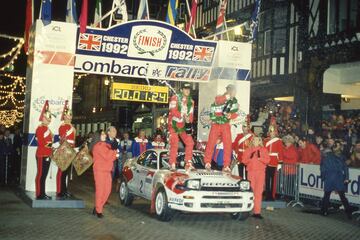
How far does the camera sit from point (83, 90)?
58125 millimetres

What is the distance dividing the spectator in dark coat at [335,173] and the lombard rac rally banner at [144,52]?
5.35 m

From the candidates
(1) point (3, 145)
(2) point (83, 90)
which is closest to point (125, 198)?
(1) point (3, 145)

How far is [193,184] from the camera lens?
34.5 ft

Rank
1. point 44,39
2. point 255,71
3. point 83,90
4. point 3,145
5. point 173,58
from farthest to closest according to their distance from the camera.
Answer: point 83,90 < point 255,71 < point 3,145 < point 173,58 < point 44,39

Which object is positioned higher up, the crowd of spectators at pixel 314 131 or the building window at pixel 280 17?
the building window at pixel 280 17

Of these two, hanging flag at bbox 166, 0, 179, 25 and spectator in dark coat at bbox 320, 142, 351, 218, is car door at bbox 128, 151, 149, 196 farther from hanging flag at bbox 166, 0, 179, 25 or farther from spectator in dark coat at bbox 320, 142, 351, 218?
hanging flag at bbox 166, 0, 179, 25

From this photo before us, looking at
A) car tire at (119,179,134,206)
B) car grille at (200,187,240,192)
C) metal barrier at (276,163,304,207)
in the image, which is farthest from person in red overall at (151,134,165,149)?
car grille at (200,187,240,192)

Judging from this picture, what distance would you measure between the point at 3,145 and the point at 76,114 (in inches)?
1661

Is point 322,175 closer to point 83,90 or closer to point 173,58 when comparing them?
point 173,58

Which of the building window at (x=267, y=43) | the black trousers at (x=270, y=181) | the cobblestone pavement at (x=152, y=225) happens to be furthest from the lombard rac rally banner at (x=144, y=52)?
the building window at (x=267, y=43)

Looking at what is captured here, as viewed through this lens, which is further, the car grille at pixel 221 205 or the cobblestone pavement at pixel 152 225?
the car grille at pixel 221 205

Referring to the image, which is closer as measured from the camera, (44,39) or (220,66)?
(44,39)

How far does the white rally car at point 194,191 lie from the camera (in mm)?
10414

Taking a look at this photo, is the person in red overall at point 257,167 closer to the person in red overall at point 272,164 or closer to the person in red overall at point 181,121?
the person in red overall at point 181,121
